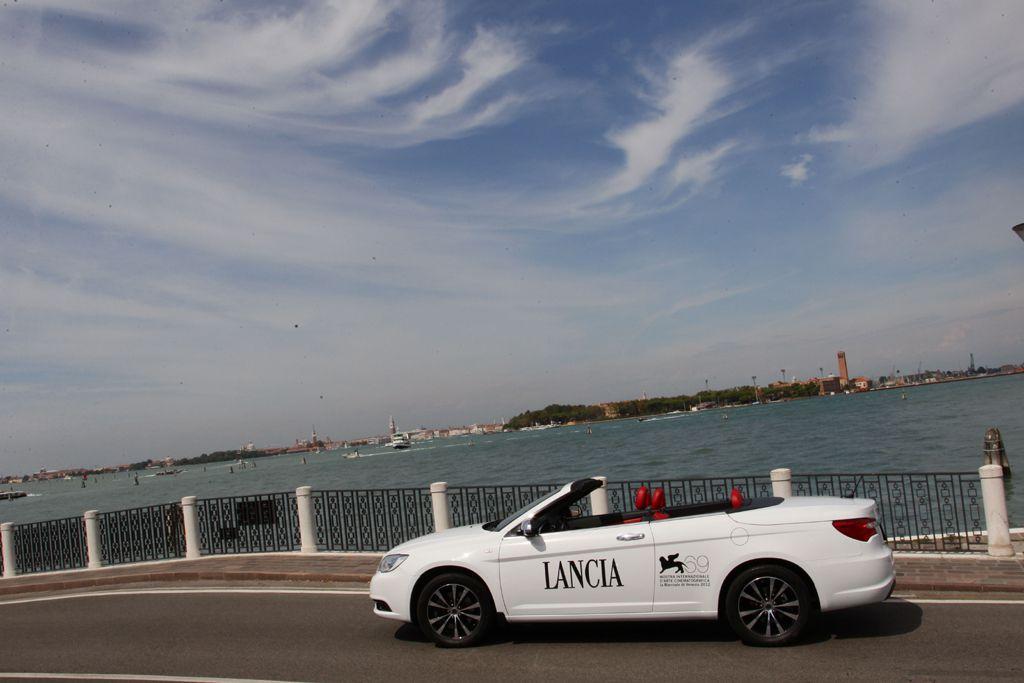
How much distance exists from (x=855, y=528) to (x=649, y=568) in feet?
5.69

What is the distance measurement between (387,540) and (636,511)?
7.76 meters

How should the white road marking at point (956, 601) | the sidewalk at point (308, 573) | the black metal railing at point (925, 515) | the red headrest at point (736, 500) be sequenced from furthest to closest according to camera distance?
the black metal railing at point (925, 515)
the sidewalk at point (308, 573)
the white road marking at point (956, 601)
the red headrest at point (736, 500)

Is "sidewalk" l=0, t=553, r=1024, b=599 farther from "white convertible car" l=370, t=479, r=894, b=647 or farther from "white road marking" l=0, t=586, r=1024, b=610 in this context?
"white convertible car" l=370, t=479, r=894, b=647

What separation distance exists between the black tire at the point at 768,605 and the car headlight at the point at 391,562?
296 cm

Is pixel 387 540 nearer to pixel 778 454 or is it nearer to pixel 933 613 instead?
pixel 933 613

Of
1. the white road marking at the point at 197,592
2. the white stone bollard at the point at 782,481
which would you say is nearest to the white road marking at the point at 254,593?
the white road marking at the point at 197,592

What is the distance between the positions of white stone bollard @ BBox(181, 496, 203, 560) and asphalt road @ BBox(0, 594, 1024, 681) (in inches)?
189

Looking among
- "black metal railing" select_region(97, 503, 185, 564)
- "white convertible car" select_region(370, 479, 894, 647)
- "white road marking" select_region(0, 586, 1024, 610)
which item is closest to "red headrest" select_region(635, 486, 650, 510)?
"white convertible car" select_region(370, 479, 894, 647)

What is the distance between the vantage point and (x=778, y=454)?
53312 mm

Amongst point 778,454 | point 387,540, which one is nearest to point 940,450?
point 778,454

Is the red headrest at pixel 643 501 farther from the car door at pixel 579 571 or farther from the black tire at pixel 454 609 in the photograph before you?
the black tire at pixel 454 609

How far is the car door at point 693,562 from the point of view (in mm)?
6777

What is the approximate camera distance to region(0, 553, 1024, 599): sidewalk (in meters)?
8.80

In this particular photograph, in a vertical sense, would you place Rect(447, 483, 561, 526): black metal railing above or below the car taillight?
below
